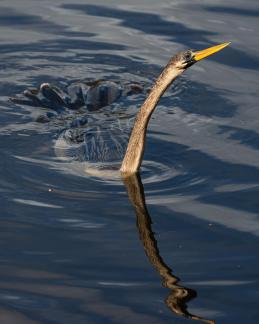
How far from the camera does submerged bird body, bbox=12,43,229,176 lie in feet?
22.1

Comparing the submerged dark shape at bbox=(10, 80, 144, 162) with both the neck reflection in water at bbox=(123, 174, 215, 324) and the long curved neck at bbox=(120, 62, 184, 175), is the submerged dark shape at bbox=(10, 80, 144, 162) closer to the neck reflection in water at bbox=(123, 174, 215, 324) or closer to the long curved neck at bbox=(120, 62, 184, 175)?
the long curved neck at bbox=(120, 62, 184, 175)

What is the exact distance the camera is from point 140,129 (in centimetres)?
699

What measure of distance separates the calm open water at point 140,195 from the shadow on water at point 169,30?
0.02m

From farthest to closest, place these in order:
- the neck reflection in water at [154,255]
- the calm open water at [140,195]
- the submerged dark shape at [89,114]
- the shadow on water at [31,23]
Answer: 1. the shadow on water at [31,23]
2. the submerged dark shape at [89,114]
3. the calm open water at [140,195]
4. the neck reflection in water at [154,255]

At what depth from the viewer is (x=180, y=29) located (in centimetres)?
1072

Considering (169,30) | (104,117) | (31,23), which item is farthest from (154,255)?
(31,23)

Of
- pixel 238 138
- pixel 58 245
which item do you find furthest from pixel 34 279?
pixel 238 138

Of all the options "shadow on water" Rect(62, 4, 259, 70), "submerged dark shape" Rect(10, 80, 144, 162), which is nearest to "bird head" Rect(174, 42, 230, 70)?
"submerged dark shape" Rect(10, 80, 144, 162)

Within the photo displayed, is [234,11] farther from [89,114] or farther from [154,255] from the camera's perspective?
[154,255]

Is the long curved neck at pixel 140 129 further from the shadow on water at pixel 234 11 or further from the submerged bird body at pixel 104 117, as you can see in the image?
the shadow on water at pixel 234 11

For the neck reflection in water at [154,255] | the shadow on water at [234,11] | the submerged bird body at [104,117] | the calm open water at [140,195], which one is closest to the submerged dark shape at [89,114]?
the submerged bird body at [104,117]

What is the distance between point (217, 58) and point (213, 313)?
529 centimetres

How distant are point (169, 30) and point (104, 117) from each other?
2500 mm

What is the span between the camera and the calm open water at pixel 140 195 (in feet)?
17.4
